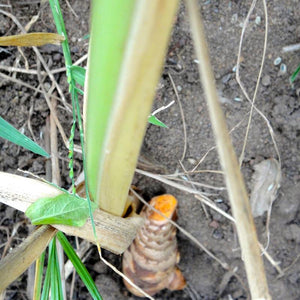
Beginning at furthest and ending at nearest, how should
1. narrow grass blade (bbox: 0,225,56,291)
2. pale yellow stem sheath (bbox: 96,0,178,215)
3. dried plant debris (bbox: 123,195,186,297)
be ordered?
dried plant debris (bbox: 123,195,186,297) → narrow grass blade (bbox: 0,225,56,291) → pale yellow stem sheath (bbox: 96,0,178,215)

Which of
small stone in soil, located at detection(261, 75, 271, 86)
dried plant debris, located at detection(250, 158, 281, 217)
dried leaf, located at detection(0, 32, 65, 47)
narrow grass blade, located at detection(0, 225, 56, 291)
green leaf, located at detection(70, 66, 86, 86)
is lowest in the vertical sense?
dried plant debris, located at detection(250, 158, 281, 217)

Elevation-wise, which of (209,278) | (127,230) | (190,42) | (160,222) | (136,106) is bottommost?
(209,278)

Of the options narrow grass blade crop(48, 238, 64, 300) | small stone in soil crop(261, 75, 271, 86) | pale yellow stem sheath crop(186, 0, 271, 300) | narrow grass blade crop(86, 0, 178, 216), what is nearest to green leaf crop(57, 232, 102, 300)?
narrow grass blade crop(48, 238, 64, 300)

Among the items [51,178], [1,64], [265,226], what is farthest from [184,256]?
[1,64]

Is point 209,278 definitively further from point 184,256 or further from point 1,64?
point 1,64

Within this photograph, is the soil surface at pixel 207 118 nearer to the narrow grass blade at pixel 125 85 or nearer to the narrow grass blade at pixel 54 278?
the narrow grass blade at pixel 54 278

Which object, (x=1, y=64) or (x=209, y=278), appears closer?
(x=1, y=64)

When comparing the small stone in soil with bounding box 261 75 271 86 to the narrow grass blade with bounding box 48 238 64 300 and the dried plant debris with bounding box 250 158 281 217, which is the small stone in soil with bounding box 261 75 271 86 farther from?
the narrow grass blade with bounding box 48 238 64 300
